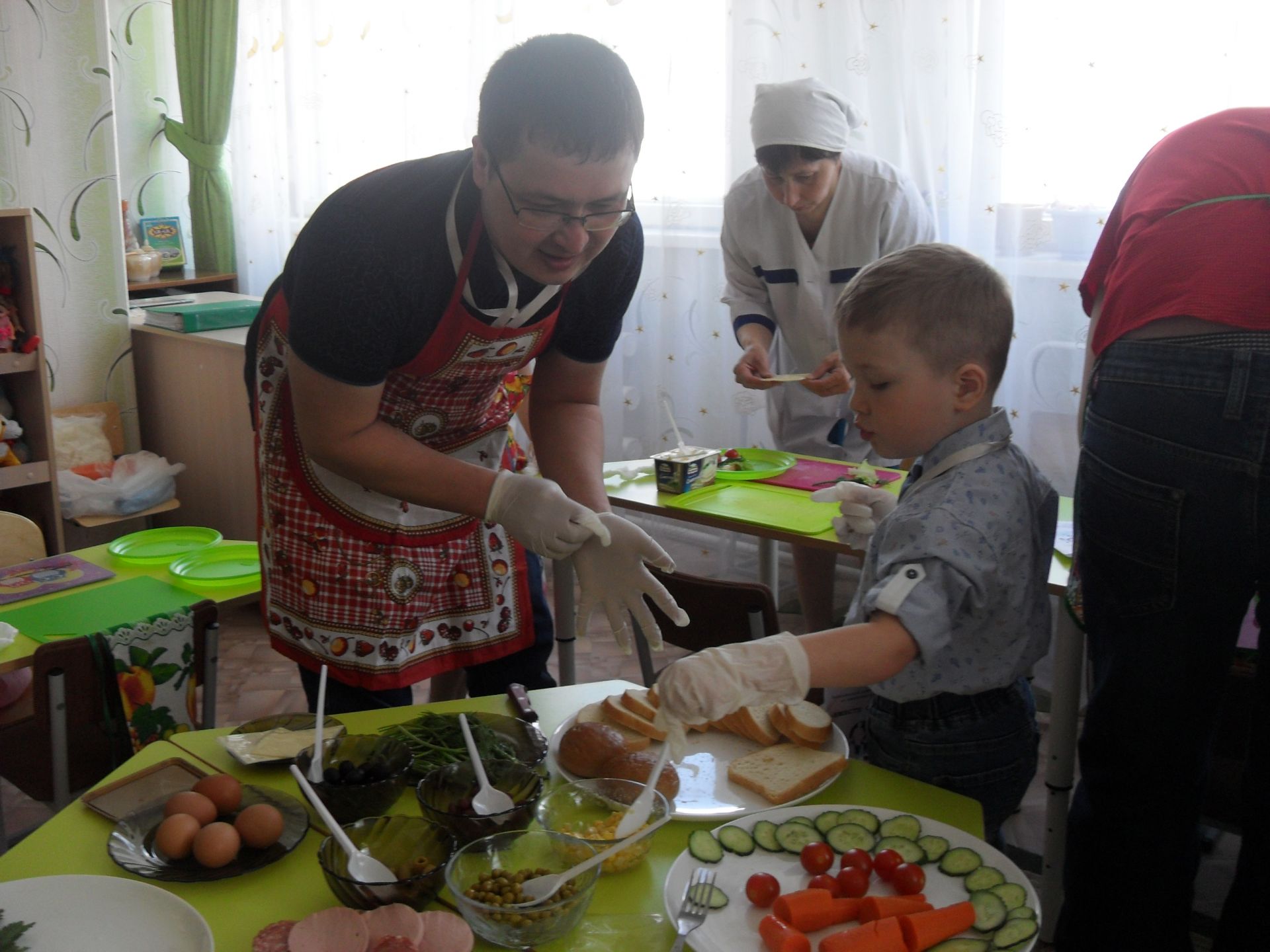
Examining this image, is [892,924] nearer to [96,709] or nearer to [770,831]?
[770,831]

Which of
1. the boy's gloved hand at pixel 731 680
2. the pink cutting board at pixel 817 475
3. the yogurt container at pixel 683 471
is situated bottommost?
the pink cutting board at pixel 817 475

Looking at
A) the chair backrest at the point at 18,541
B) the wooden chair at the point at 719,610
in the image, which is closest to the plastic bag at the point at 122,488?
the chair backrest at the point at 18,541

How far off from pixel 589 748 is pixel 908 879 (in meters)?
0.39

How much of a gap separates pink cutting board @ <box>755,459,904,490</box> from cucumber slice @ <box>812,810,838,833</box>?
1496 mm

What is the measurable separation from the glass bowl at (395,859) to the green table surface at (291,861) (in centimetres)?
6

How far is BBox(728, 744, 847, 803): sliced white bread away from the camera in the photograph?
4.02ft

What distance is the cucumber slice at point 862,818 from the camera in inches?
44.9

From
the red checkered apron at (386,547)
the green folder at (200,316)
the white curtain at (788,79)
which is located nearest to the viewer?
the red checkered apron at (386,547)

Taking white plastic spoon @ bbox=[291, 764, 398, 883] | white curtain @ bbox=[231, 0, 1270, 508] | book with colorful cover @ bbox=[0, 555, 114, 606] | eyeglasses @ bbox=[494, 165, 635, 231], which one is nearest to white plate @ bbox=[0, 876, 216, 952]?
white plastic spoon @ bbox=[291, 764, 398, 883]

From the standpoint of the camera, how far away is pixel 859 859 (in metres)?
1.08

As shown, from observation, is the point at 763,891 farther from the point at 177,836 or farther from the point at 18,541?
the point at 18,541

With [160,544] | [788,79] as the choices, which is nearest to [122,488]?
[160,544]

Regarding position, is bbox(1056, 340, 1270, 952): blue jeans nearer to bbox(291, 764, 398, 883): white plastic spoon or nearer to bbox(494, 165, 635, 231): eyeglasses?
bbox(494, 165, 635, 231): eyeglasses

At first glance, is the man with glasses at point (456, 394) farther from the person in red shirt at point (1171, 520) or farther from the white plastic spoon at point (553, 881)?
the person in red shirt at point (1171, 520)
